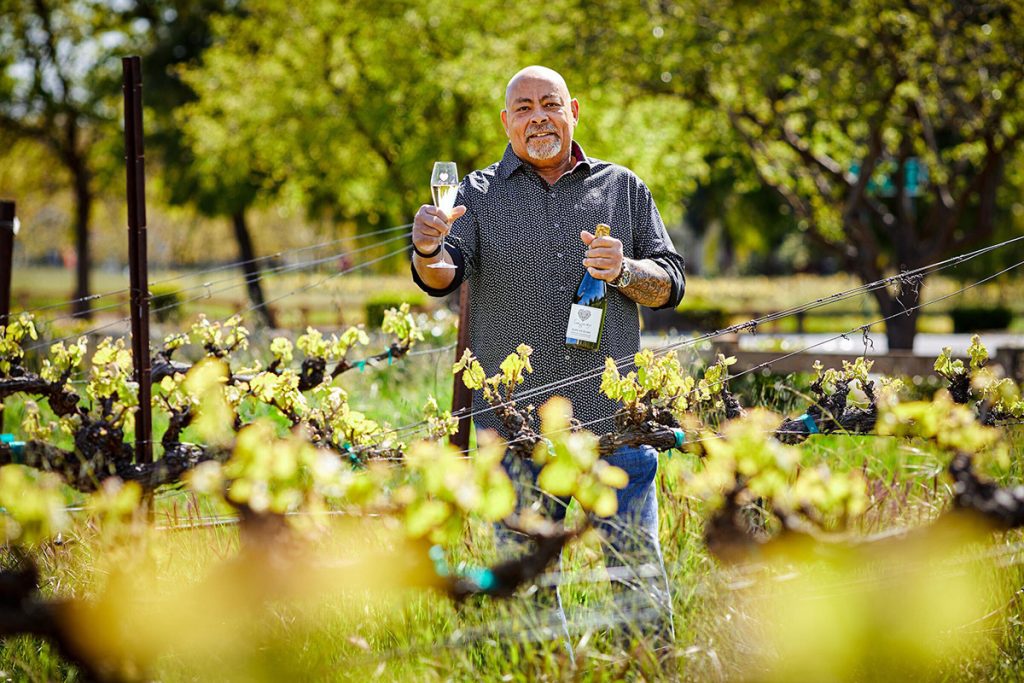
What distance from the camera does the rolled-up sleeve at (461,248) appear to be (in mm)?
2912

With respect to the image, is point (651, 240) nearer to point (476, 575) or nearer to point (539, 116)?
point (539, 116)

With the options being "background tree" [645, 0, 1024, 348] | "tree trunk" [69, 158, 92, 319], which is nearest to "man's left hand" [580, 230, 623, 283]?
"background tree" [645, 0, 1024, 348]

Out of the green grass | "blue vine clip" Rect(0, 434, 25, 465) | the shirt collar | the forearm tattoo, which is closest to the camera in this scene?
A: the green grass

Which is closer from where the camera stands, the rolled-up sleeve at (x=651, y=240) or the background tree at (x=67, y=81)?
the rolled-up sleeve at (x=651, y=240)

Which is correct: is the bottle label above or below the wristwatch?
below

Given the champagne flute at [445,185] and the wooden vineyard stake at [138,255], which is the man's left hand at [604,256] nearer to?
the champagne flute at [445,185]

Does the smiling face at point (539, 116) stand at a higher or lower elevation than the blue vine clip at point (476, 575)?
higher

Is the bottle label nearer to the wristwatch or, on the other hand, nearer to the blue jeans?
the wristwatch

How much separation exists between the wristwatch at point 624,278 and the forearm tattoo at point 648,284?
0.01m

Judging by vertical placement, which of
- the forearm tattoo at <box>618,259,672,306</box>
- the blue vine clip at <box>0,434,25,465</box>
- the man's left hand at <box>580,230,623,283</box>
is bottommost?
the blue vine clip at <box>0,434,25,465</box>

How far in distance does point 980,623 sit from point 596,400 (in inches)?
44.4

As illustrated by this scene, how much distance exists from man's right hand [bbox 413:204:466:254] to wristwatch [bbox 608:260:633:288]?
0.43 metres

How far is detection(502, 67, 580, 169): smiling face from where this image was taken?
2936mm

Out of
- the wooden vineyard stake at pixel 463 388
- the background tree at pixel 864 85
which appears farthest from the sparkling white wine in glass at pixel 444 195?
the background tree at pixel 864 85
